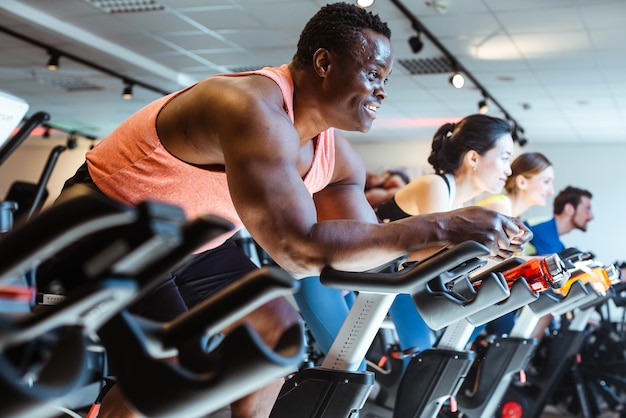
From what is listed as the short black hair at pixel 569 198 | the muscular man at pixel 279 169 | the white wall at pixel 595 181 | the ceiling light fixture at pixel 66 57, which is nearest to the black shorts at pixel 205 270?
the muscular man at pixel 279 169

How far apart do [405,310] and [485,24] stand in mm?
4000

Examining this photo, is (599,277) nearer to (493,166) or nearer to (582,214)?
(493,166)

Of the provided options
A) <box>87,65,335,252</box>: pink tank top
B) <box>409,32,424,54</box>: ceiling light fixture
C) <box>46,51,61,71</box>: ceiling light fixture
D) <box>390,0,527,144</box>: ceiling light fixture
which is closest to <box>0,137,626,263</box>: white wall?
<box>390,0,527,144</box>: ceiling light fixture

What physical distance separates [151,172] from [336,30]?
0.51 metres

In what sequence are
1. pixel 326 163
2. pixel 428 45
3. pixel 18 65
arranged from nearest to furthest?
pixel 326 163
pixel 428 45
pixel 18 65

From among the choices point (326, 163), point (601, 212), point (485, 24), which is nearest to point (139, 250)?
point (326, 163)

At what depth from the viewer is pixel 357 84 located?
1.69 m

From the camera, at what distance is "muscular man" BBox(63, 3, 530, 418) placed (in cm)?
128

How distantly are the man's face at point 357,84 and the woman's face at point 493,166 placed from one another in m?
1.56

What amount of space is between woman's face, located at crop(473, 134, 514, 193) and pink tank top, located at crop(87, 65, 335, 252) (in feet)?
5.49

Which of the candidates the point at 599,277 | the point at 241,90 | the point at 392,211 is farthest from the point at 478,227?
the point at 392,211

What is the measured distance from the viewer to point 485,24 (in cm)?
626

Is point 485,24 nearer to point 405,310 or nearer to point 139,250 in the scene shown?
point 405,310

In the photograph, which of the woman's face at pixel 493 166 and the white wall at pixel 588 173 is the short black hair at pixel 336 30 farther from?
Result: the white wall at pixel 588 173
